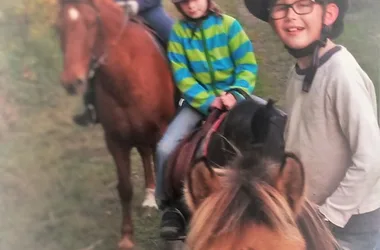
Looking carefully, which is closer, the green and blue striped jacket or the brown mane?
the brown mane

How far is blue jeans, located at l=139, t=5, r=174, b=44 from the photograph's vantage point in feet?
2.22

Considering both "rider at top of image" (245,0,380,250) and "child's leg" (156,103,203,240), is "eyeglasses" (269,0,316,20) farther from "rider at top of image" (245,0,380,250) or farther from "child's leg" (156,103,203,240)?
"child's leg" (156,103,203,240)

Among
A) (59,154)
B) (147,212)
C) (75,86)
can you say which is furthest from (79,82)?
(147,212)

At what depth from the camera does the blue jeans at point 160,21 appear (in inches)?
26.6

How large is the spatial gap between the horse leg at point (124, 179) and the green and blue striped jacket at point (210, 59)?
0.11m

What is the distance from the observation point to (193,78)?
68 cm

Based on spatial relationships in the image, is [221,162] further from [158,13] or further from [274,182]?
[158,13]

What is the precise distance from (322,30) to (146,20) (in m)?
0.21

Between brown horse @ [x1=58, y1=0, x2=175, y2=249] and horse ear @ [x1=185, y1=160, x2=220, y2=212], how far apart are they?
16 centimetres

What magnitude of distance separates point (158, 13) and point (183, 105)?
0.11 metres

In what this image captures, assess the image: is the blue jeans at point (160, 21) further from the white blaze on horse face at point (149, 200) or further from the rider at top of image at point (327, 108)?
the white blaze on horse face at point (149, 200)

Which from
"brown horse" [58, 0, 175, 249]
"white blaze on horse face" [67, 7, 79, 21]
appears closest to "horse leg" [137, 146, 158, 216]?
"brown horse" [58, 0, 175, 249]

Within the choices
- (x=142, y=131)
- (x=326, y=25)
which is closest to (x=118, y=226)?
(x=142, y=131)

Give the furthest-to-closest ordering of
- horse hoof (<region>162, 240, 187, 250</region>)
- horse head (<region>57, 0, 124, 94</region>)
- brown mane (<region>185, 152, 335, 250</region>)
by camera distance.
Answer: horse hoof (<region>162, 240, 187, 250</region>) → horse head (<region>57, 0, 124, 94</region>) → brown mane (<region>185, 152, 335, 250</region>)
